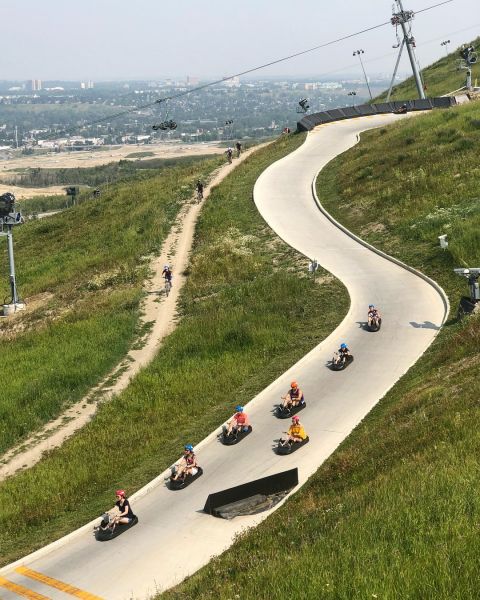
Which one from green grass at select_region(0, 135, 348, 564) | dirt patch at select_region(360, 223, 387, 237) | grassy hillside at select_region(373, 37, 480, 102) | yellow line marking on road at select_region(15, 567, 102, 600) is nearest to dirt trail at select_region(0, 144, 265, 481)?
green grass at select_region(0, 135, 348, 564)

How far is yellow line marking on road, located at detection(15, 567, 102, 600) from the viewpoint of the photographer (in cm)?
A: 1476

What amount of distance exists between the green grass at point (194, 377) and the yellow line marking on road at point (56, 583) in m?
1.00

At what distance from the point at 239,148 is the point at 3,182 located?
13810cm

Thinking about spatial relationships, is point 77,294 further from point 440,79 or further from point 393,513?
point 440,79

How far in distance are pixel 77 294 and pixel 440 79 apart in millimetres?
68775

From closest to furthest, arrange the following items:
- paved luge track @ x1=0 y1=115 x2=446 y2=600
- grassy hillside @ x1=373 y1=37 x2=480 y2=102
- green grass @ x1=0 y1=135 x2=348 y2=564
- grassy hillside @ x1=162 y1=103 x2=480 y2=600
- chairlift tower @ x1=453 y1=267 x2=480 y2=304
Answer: grassy hillside @ x1=162 y1=103 x2=480 y2=600
paved luge track @ x1=0 y1=115 x2=446 y2=600
green grass @ x1=0 y1=135 x2=348 y2=564
chairlift tower @ x1=453 y1=267 x2=480 y2=304
grassy hillside @ x1=373 y1=37 x2=480 y2=102

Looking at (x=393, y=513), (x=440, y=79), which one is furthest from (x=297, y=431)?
(x=440, y=79)

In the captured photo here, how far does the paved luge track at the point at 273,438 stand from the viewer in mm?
15664

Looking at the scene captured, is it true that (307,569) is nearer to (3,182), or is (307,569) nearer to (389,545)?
(389,545)

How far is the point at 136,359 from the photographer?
30516mm

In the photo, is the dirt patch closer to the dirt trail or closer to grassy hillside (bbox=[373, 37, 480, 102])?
the dirt trail

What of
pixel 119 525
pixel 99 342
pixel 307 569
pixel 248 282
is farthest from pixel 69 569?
pixel 248 282

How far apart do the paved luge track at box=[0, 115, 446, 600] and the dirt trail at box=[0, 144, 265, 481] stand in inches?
237

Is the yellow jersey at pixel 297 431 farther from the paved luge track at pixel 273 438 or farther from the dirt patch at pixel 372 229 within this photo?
the dirt patch at pixel 372 229
